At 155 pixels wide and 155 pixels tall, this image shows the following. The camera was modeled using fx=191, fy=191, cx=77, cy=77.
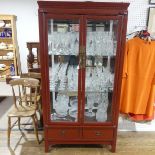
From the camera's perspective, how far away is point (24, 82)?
269 centimetres

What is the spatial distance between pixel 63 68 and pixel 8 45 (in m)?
3.50

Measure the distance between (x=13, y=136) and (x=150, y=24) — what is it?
2.52m

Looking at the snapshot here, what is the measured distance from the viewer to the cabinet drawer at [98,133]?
2.46 m

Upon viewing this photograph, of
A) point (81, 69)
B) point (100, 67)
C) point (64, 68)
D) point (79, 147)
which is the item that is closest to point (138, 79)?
point (100, 67)

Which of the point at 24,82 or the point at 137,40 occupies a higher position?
the point at 137,40

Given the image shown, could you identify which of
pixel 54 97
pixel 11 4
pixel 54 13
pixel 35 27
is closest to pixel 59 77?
pixel 54 97

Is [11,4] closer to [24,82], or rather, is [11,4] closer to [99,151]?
[24,82]

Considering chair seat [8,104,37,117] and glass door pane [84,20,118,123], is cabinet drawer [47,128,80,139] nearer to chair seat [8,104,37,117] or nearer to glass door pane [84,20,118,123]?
glass door pane [84,20,118,123]

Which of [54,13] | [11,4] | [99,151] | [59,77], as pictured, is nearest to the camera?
[54,13]

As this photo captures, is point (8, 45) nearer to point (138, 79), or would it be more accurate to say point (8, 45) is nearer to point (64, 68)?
point (64, 68)

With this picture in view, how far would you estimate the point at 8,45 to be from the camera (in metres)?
5.33

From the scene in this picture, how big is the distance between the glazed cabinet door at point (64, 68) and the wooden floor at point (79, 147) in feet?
1.42

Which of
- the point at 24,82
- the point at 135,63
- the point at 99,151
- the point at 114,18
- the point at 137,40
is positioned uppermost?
the point at 114,18

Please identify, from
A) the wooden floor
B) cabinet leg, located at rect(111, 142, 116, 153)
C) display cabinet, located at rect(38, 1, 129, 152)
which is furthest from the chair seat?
cabinet leg, located at rect(111, 142, 116, 153)
